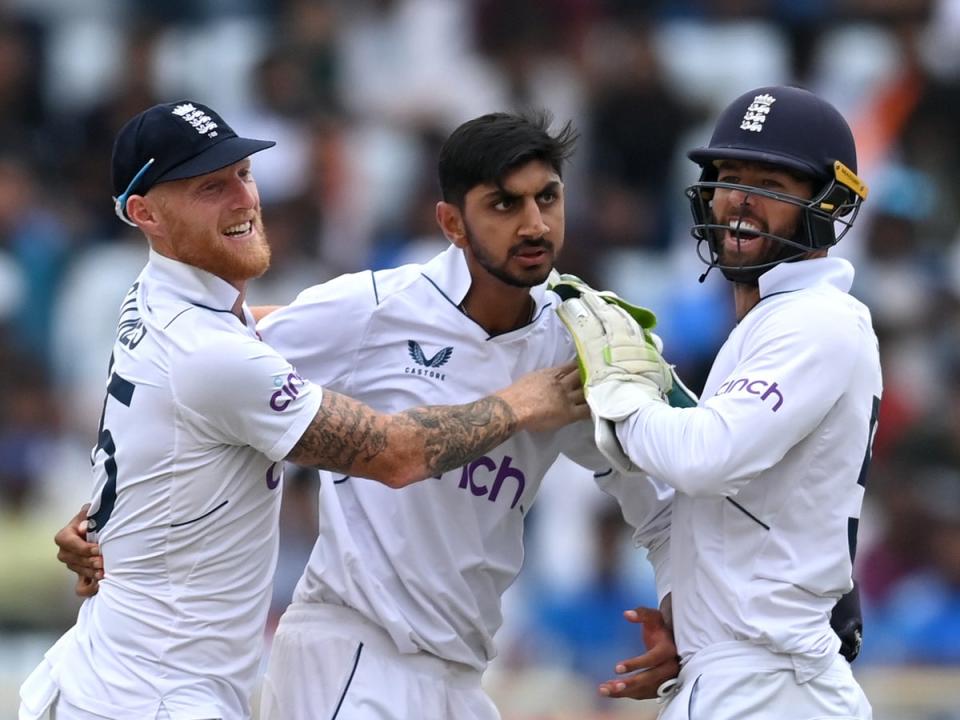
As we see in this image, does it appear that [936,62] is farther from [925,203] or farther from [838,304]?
[838,304]

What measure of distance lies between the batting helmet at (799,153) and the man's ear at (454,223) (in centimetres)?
72

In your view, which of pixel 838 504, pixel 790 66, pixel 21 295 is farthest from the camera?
pixel 790 66

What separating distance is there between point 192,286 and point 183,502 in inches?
23.5

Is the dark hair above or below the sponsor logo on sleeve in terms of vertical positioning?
above

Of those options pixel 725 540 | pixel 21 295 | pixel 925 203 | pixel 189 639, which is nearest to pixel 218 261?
pixel 189 639

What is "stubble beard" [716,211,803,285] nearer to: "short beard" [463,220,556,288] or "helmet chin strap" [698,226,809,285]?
"helmet chin strap" [698,226,809,285]

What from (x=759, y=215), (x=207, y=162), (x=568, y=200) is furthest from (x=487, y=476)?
(x=568, y=200)

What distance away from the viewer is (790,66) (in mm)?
11438

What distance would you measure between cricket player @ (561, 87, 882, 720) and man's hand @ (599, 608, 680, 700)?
0.17ft

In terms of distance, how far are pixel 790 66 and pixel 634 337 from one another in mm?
6638

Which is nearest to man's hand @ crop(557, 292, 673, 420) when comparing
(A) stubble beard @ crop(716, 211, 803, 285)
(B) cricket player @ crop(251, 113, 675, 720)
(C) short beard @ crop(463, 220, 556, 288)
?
(C) short beard @ crop(463, 220, 556, 288)

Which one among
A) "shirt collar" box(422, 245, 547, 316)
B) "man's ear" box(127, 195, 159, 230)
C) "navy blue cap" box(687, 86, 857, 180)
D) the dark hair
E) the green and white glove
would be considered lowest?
the green and white glove

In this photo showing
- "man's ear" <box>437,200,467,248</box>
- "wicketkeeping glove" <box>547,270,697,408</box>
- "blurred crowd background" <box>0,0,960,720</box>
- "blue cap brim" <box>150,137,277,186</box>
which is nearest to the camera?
"blue cap brim" <box>150,137,277,186</box>

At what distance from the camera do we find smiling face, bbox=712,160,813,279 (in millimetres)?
5035
